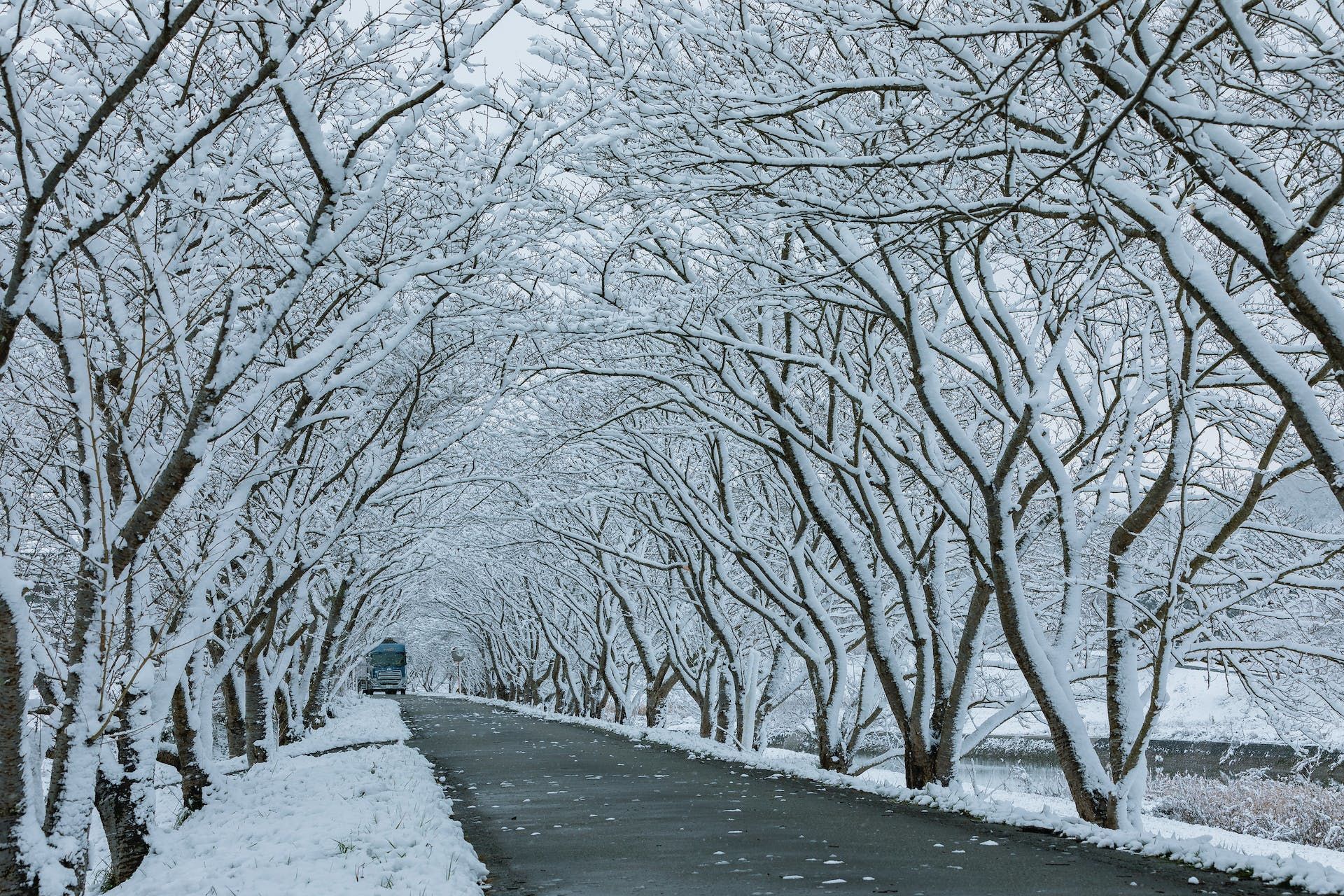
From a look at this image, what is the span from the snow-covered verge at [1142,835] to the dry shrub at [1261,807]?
4.03 ft

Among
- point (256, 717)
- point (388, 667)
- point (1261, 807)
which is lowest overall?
point (1261, 807)

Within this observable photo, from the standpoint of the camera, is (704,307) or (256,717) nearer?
(704,307)

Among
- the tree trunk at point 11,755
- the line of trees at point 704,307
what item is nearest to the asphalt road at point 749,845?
the line of trees at point 704,307

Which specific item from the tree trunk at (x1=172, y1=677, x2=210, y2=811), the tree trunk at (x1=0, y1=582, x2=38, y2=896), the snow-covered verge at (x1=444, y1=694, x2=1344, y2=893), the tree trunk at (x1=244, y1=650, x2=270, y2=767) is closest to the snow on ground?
the snow-covered verge at (x1=444, y1=694, x2=1344, y2=893)

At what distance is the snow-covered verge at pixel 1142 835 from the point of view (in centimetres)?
585

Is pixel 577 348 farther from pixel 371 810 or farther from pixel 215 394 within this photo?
pixel 215 394

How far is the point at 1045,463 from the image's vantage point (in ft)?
32.1

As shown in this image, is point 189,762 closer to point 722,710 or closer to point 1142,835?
point 1142,835

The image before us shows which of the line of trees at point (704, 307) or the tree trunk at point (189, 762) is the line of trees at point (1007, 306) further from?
the tree trunk at point (189, 762)

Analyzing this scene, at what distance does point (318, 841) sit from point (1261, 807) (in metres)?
19.8

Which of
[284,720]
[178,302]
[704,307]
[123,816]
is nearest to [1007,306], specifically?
[704,307]

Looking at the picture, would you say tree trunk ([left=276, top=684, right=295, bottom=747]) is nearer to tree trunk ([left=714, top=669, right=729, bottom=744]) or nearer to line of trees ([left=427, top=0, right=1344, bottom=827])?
tree trunk ([left=714, top=669, right=729, bottom=744])

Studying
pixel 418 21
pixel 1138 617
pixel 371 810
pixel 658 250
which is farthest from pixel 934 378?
pixel 371 810

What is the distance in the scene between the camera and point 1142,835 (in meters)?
7.33
